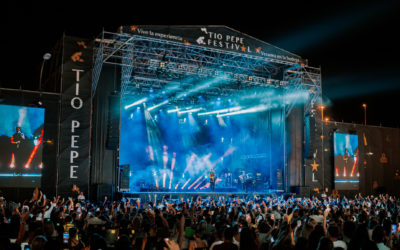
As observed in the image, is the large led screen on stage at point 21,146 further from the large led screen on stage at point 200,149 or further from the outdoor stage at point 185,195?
the large led screen on stage at point 200,149

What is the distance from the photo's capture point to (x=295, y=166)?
83.8 ft

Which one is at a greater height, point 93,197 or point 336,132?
point 336,132

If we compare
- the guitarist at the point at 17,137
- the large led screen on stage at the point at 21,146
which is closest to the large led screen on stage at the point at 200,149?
the large led screen on stage at the point at 21,146

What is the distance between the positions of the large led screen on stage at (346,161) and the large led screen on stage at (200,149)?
5316 millimetres

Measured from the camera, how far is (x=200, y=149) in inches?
1176

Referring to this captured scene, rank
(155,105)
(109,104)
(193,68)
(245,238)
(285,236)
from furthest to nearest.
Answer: (155,105)
(193,68)
(109,104)
(285,236)
(245,238)

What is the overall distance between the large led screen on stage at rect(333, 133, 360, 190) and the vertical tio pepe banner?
16.9 meters

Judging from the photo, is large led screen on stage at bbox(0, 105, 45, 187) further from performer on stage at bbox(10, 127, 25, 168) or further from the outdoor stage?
the outdoor stage

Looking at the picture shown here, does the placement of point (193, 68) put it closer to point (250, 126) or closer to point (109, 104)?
point (109, 104)

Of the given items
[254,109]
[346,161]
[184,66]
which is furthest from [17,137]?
[346,161]

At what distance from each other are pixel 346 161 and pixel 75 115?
18.6 metres

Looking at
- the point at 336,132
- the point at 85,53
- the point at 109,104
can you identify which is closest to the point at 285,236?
the point at 109,104

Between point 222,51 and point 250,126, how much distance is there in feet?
30.0

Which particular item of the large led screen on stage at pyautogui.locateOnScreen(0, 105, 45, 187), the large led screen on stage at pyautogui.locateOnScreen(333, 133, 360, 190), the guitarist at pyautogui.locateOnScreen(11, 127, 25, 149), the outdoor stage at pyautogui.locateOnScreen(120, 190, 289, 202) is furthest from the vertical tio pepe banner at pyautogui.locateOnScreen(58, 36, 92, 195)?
the large led screen on stage at pyautogui.locateOnScreen(333, 133, 360, 190)
